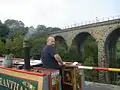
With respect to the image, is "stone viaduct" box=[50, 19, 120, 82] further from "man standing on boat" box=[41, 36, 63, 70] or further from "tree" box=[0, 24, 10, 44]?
"man standing on boat" box=[41, 36, 63, 70]

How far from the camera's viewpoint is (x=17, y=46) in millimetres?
31078

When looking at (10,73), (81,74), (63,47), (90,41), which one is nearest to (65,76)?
(81,74)

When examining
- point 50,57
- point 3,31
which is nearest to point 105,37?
point 3,31

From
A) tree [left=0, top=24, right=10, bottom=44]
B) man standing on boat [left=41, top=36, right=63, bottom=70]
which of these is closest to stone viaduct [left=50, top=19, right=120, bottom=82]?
tree [left=0, top=24, right=10, bottom=44]

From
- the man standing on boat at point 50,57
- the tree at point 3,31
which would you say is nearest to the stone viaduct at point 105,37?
the tree at point 3,31

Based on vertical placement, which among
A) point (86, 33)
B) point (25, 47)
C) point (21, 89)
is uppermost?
point (86, 33)

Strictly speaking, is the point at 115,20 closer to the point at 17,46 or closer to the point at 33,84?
the point at 17,46

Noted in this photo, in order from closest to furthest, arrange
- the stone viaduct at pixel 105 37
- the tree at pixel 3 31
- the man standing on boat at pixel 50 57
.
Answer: the man standing on boat at pixel 50 57 < the stone viaduct at pixel 105 37 < the tree at pixel 3 31

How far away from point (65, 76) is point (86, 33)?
2985 centimetres

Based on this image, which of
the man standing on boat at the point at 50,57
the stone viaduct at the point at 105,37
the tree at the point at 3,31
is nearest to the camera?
the man standing on boat at the point at 50,57

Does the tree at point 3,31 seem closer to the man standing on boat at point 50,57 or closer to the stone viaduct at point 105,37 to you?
the stone viaduct at point 105,37

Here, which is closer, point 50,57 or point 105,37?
point 50,57

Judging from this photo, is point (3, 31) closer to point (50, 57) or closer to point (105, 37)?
point (105, 37)

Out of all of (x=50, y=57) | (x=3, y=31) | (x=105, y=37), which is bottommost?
(x=50, y=57)
